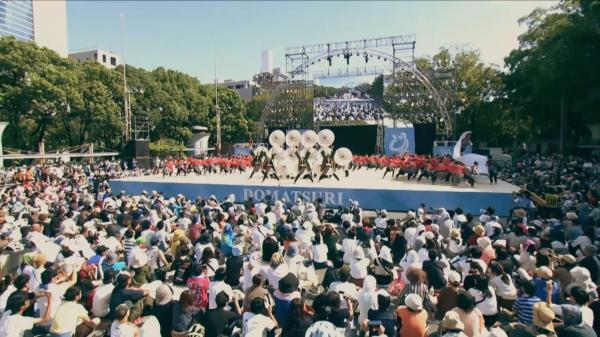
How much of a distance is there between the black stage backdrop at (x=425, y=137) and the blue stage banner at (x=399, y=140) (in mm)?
1288

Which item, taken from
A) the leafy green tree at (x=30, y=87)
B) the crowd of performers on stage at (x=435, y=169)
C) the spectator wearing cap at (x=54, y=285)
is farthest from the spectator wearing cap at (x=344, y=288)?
the leafy green tree at (x=30, y=87)

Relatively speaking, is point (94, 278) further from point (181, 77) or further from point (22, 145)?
point (181, 77)

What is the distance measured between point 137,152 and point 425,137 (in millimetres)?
19286

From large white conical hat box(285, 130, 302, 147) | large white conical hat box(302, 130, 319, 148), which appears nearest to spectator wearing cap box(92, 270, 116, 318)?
large white conical hat box(302, 130, 319, 148)

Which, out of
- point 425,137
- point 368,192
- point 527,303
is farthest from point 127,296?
point 425,137

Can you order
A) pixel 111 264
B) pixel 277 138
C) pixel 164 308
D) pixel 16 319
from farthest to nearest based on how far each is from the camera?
pixel 277 138, pixel 111 264, pixel 164 308, pixel 16 319

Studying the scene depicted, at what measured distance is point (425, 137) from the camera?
25.5 metres

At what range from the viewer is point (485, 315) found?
4535mm

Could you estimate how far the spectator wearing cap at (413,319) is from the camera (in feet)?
12.3

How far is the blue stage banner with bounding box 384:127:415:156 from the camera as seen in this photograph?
24.5 metres

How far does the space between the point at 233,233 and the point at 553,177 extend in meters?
14.5

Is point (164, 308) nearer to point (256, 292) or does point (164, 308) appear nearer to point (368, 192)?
point (256, 292)

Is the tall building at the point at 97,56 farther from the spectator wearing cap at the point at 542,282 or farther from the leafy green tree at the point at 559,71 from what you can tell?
the spectator wearing cap at the point at 542,282

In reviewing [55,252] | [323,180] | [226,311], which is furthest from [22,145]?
[226,311]
